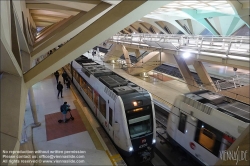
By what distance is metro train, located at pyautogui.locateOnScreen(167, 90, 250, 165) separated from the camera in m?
5.71

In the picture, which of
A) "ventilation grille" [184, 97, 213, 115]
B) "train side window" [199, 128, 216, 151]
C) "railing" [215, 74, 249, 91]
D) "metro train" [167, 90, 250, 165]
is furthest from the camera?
"railing" [215, 74, 249, 91]

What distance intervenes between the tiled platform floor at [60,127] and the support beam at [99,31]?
6388mm

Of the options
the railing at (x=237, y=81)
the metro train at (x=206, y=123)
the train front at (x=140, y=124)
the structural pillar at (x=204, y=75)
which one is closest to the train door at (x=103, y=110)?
the train front at (x=140, y=124)

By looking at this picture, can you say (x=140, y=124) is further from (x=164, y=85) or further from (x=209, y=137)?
(x=164, y=85)

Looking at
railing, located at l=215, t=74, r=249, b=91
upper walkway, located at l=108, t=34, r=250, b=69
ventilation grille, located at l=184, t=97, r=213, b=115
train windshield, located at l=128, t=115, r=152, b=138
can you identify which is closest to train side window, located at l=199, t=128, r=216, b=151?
ventilation grille, located at l=184, t=97, r=213, b=115

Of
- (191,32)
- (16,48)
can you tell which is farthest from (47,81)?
(191,32)

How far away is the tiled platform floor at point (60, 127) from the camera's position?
884 centimetres

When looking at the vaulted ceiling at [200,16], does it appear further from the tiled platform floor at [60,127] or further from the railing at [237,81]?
the railing at [237,81]

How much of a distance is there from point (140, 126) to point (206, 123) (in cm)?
244

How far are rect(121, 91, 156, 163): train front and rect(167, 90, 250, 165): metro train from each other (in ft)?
3.91

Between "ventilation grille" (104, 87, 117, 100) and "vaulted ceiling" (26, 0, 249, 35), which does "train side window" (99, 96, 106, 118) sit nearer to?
"ventilation grille" (104, 87, 117, 100)

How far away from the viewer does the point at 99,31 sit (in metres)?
2.66

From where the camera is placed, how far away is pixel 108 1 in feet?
12.8

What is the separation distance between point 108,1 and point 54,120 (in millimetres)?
8264
